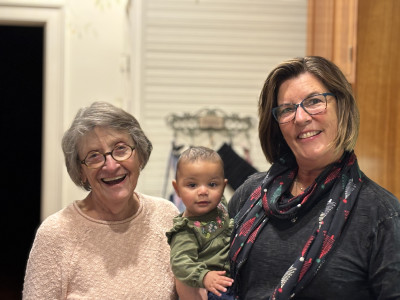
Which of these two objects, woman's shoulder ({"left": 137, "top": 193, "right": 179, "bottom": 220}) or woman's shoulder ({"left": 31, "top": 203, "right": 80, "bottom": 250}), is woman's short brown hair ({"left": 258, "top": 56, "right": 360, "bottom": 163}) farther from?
woman's shoulder ({"left": 31, "top": 203, "right": 80, "bottom": 250})

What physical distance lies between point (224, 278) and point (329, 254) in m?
0.31

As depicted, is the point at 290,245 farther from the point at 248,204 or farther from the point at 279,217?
the point at 248,204

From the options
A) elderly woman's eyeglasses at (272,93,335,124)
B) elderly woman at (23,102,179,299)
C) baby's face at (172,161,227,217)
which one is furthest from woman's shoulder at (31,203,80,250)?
elderly woman's eyeglasses at (272,93,335,124)

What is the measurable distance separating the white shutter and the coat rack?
27 millimetres

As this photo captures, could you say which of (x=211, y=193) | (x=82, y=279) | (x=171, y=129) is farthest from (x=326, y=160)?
(x=171, y=129)

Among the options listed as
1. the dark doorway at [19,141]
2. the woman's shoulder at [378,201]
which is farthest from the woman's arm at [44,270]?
the dark doorway at [19,141]

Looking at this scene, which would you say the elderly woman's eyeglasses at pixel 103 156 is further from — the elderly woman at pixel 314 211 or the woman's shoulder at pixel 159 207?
the elderly woman at pixel 314 211

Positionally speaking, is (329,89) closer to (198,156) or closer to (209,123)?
(198,156)

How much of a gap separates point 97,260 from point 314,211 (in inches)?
26.5

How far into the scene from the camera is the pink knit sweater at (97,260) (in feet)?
5.40

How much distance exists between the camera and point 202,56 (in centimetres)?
304

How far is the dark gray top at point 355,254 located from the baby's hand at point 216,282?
97mm

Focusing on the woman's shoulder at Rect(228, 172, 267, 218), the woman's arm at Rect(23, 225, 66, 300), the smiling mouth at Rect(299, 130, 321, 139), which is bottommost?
the woman's arm at Rect(23, 225, 66, 300)

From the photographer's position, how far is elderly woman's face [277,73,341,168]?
4.69ft
